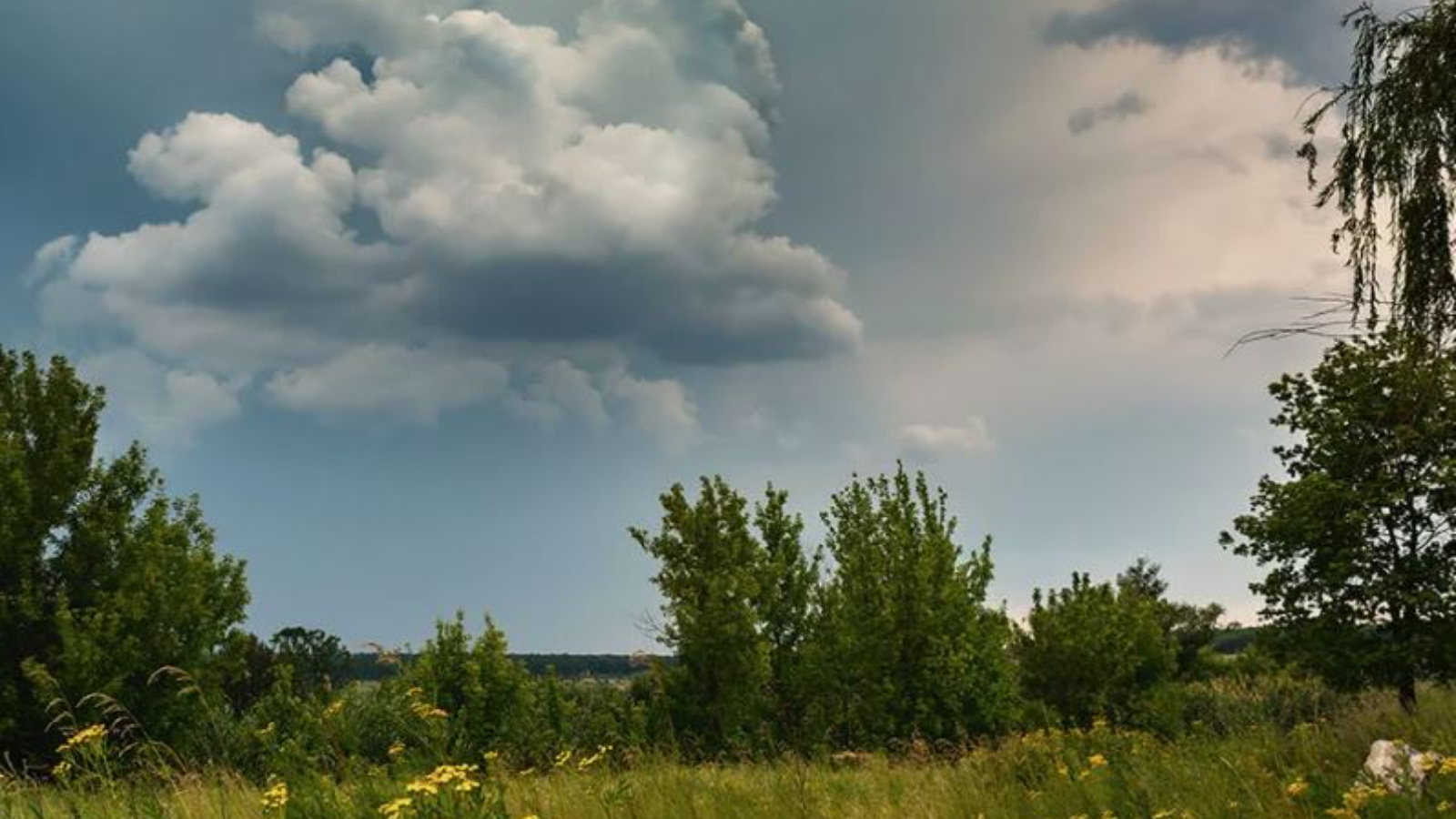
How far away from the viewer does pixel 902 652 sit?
2311 centimetres

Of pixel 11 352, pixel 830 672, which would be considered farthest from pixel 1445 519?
pixel 11 352

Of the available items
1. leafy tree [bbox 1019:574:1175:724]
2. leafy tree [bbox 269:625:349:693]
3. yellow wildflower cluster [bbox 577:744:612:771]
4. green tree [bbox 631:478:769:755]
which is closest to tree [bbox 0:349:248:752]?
green tree [bbox 631:478:769:755]

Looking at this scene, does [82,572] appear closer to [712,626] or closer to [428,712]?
[712,626]

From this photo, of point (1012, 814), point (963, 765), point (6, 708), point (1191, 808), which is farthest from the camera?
point (6, 708)

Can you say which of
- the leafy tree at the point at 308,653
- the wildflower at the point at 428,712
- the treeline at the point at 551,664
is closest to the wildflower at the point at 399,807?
the wildflower at the point at 428,712

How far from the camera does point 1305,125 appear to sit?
9.58 metres

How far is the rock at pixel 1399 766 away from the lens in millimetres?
6000

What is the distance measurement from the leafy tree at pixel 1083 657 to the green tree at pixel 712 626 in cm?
823

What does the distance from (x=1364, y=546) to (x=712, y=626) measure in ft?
43.9

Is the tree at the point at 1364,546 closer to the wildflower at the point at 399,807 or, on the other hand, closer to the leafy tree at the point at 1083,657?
the leafy tree at the point at 1083,657

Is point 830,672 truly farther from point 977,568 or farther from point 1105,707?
point 1105,707

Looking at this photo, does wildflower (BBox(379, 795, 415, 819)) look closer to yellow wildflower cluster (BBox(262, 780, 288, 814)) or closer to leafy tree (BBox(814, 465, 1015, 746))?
yellow wildflower cluster (BBox(262, 780, 288, 814))

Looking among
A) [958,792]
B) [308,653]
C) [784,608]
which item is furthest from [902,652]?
[308,653]

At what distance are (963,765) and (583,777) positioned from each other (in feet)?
12.9
